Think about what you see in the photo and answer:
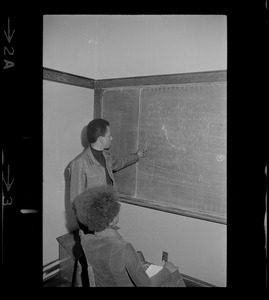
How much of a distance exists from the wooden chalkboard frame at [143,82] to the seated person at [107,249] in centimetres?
81

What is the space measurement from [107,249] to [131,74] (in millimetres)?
1682

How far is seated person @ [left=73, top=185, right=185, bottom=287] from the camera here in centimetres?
136

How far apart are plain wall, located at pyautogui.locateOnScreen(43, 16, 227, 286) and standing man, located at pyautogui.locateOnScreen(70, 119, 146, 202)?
0.76 ft

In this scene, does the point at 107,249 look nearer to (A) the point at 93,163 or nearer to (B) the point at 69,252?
(A) the point at 93,163

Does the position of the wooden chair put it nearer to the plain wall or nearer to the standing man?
the plain wall

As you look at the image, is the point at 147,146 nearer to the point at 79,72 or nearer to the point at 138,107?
the point at 138,107

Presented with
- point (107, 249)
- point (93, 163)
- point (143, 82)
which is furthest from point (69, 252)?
point (143, 82)

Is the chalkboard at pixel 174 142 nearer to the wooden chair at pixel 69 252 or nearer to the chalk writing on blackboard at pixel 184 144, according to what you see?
the chalk writing on blackboard at pixel 184 144

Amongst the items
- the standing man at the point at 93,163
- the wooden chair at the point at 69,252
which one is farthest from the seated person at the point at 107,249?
the wooden chair at the point at 69,252

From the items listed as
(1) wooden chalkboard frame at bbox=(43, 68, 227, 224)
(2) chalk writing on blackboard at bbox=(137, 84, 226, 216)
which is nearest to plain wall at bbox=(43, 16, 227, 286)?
(1) wooden chalkboard frame at bbox=(43, 68, 227, 224)

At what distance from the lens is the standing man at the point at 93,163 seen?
7.61 ft

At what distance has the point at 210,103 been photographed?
2148mm

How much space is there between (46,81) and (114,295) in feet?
5.64
